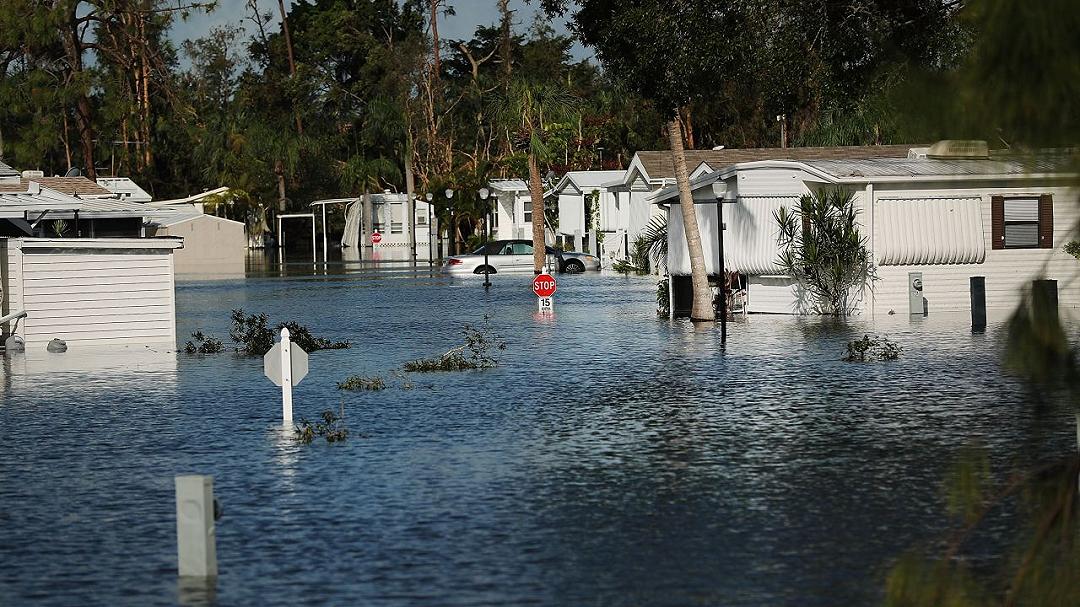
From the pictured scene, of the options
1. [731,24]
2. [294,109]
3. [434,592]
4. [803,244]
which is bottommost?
[434,592]

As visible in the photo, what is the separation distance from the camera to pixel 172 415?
18.1 meters

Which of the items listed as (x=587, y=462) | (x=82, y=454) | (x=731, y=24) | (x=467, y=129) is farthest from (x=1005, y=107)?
(x=467, y=129)

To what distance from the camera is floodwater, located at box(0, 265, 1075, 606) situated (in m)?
9.69

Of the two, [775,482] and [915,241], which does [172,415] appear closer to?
[775,482]

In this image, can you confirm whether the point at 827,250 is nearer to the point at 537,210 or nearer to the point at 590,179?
the point at 537,210

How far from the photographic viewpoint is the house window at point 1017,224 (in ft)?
109

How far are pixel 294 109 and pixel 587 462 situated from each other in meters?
103

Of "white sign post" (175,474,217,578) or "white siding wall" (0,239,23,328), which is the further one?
"white siding wall" (0,239,23,328)

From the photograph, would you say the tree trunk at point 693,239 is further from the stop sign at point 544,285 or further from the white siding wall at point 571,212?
the white siding wall at point 571,212

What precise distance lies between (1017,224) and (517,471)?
22.0 metres

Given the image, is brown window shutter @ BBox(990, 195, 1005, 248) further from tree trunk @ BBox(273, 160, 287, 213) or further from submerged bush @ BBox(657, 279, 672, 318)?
tree trunk @ BBox(273, 160, 287, 213)

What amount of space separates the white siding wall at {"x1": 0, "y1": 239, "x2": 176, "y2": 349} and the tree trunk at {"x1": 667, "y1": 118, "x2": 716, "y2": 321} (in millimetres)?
9531

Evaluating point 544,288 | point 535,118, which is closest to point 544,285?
point 544,288

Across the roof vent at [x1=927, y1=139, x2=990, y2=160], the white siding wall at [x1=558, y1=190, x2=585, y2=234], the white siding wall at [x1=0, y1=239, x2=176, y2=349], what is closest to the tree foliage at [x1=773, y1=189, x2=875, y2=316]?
the white siding wall at [x1=0, y1=239, x2=176, y2=349]
